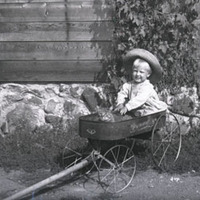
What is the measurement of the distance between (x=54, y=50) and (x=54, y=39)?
155 millimetres

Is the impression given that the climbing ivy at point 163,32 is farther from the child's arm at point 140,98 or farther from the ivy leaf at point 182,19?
the child's arm at point 140,98

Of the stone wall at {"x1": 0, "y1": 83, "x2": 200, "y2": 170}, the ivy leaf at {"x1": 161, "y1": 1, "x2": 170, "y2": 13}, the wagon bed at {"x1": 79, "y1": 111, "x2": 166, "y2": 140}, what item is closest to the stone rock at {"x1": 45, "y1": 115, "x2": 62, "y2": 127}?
the stone wall at {"x1": 0, "y1": 83, "x2": 200, "y2": 170}

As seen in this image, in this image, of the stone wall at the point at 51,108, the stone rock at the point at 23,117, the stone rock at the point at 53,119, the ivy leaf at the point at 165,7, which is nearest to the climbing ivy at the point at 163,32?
the ivy leaf at the point at 165,7

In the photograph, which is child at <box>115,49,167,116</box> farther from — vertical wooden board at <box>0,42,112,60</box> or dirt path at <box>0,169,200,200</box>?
vertical wooden board at <box>0,42,112,60</box>

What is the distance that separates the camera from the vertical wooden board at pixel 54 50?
6.29 metres

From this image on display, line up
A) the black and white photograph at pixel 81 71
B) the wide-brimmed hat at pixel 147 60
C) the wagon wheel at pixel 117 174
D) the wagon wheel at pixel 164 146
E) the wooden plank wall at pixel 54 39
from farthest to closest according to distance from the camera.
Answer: the wooden plank wall at pixel 54 39 → the black and white photograph at pixel 81 71 → the wagon wheel at pixel 164 146 → the wide-brimmed hat at pixel 147 60 → the wagon wheel at pixel 117 174

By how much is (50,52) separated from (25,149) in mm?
1420

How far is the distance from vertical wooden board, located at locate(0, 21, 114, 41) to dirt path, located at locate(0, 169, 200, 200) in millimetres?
1980

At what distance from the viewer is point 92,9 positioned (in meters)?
6.20

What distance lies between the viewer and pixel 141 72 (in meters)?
5.01

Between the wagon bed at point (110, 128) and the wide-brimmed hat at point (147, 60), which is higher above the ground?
Result: the wide-brimmed hat at point (147, 60)

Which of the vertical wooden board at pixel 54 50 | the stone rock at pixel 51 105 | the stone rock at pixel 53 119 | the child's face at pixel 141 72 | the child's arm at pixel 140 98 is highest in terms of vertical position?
the vertical wooden board at pixel 54 50

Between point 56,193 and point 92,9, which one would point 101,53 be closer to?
point 92,9

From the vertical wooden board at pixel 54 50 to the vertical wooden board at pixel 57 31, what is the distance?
70mm
